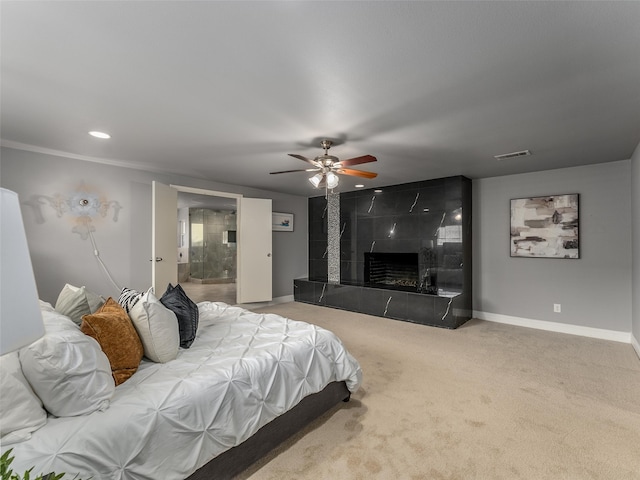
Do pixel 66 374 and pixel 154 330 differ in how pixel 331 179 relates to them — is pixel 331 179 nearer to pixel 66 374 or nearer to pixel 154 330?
pixel 154 330

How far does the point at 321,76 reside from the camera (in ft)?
6.61

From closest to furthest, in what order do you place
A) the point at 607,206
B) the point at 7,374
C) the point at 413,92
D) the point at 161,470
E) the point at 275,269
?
the point at 7,374
the point at 161,470
the point at 413,92
the point at 607,206
the point at 275,269

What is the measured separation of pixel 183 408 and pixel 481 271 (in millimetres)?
4927

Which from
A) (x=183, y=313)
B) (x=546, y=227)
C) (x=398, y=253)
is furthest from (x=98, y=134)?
(x=546, y=227)

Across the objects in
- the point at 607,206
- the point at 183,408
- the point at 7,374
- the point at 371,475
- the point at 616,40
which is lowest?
the point at 371,475

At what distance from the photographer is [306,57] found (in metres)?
1.82

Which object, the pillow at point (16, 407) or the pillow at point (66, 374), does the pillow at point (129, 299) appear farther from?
the pillow at point (16, 407)

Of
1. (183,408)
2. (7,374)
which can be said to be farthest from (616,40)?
(7,374)

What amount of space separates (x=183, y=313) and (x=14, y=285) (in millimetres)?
1699

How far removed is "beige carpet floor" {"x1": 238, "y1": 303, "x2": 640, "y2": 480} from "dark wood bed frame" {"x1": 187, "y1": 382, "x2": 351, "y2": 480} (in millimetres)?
73

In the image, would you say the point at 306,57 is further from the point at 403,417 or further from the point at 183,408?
the point at 403,417

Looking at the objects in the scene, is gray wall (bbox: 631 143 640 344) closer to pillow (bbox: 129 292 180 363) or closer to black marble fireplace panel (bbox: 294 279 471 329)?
black marble fireplace panel (bbox: 294 279 471 329)

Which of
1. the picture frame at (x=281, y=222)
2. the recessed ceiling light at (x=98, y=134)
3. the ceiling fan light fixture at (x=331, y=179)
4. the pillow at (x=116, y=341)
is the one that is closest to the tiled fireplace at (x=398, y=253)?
the picture frame at (x=281, y=222)

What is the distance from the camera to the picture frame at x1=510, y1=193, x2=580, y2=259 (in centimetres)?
427
